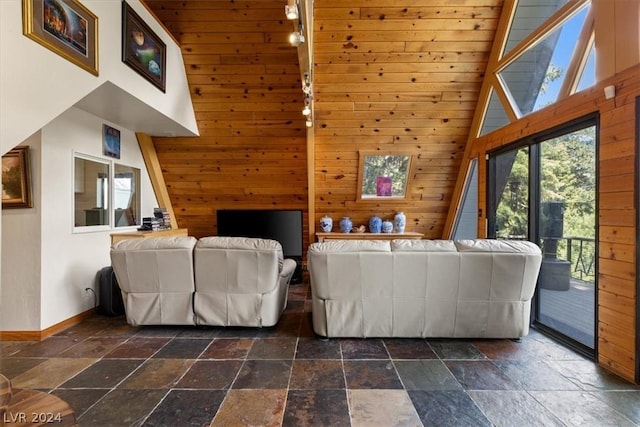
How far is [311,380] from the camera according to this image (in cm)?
224

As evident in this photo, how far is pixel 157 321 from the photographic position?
3211 mm

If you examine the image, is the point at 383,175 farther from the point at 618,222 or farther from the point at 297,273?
the point at 618,222

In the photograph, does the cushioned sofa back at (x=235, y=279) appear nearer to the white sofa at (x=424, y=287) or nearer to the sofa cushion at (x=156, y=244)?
the sofa cushion at (x=156, y=244)

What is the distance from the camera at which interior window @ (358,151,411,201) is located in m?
5.20

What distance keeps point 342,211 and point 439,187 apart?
1.77 m

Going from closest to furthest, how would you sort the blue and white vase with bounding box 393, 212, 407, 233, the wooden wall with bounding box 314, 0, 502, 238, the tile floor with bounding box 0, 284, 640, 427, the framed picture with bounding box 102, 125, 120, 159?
the tile floor with bounding box 0, 284, 640, 427 → the wooden wall with bounding box 314, 0, 502, 238 → the framed picture with bounding box 102, 125, 120, 159 → the blue and white vase with bounding box 393, 212, 407, 233

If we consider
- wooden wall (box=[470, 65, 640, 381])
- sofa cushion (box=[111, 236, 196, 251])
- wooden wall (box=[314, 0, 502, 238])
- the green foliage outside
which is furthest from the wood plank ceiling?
sofa cushion (box=[111, 236, 196, 251])

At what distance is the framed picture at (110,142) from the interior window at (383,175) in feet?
11.8

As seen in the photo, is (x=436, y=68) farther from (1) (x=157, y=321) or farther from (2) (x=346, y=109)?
(1) (x=157, y=321)

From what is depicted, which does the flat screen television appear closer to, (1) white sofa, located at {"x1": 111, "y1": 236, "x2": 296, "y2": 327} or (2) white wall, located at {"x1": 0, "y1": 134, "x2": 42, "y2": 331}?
(1) white sofa, located at {"x1": 111, "y1": 236, "x2": 296, "y2": 327}

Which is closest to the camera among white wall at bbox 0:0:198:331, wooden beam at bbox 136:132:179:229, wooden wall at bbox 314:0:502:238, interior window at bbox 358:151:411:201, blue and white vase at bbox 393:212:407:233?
white wall at bbox 0:0:198:331

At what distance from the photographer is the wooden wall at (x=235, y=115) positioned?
3.81 m

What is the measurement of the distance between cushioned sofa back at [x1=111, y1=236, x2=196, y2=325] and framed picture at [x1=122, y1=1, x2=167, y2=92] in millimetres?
1801

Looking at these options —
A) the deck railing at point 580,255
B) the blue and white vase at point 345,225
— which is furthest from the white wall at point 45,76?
the deck railing at point 580,255
